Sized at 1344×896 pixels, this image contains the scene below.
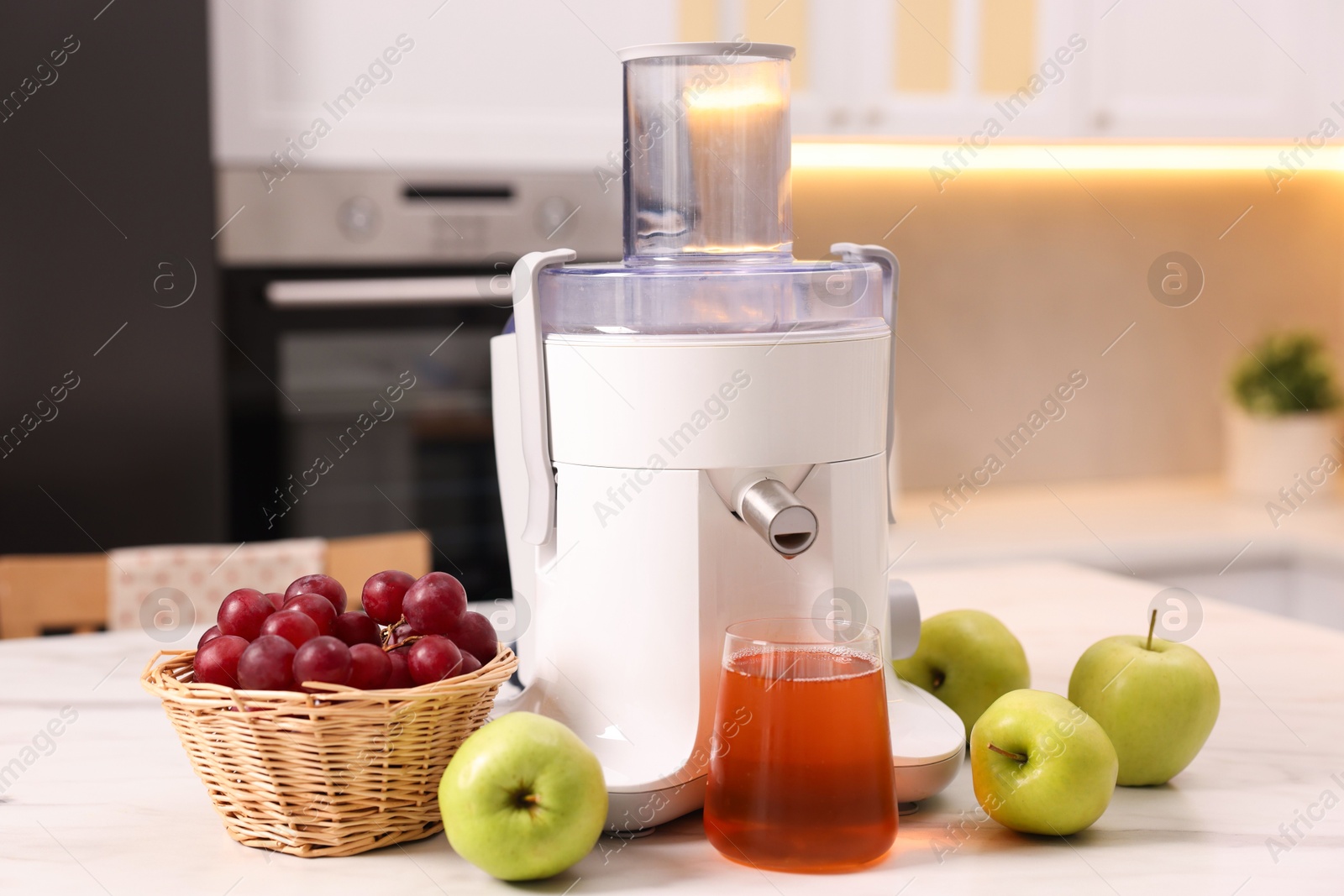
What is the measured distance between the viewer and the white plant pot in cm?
258

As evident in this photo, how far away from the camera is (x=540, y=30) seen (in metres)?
1.94

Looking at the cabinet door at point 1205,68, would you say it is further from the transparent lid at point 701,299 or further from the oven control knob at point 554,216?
the transparent lid at point 701,299

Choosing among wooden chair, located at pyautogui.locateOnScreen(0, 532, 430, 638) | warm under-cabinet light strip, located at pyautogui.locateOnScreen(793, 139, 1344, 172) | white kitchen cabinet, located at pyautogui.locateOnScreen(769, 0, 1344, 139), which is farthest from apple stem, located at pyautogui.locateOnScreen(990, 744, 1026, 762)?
warm under-cabinet light strip, located at pyautogui.locateOnScreen(793, 139, 1344, 172)

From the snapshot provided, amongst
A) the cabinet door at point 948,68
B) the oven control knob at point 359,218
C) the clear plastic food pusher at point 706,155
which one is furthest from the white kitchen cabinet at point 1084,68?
the clear plastic food pusher at point 706,155

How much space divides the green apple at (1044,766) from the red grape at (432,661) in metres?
0.32

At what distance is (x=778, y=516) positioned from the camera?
0.72m

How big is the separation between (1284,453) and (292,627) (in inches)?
94.4

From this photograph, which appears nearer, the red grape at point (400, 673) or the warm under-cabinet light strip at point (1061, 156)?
the red grape at point (400, 673)

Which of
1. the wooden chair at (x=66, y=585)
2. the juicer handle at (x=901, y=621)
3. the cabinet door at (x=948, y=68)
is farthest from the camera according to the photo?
the cabinet door at (x=948, y=68)

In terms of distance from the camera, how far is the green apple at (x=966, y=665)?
92 centimetres

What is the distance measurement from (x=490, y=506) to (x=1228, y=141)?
1.57 meters

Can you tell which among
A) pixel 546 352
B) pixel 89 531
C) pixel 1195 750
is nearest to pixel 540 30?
pixel 89 531

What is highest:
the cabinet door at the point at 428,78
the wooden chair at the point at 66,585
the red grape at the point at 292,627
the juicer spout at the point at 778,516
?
the cabinet door at the point at 428,78

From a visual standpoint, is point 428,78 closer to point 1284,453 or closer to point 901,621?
point 901,621
